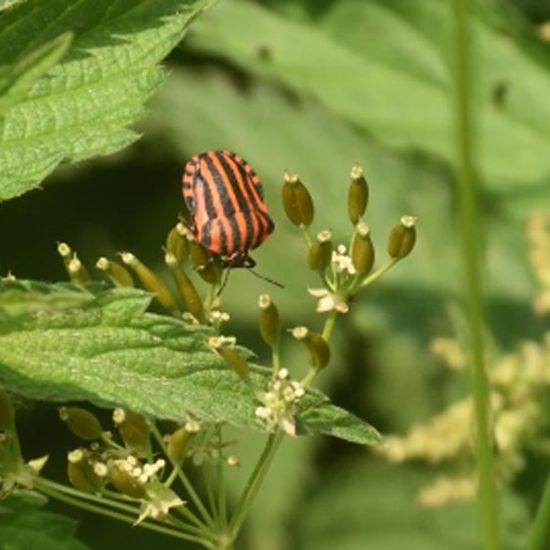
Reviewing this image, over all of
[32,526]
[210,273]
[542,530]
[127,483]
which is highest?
[210,273]

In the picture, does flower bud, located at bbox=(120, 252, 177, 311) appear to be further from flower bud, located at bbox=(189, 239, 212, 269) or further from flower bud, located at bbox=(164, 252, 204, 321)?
flower bud, located at bbox=(189, 239, 212, 269)

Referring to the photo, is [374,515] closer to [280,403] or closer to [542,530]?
[542,530]

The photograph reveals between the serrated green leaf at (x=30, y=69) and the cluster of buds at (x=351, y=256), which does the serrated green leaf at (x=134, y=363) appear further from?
the serrated green leaf at (x=30, y=69)

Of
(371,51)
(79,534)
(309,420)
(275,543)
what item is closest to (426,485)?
(275,543)

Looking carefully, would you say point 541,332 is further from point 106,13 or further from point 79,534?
point 106,13

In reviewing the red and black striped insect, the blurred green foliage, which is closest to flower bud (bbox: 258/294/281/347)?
the red and black striped insect

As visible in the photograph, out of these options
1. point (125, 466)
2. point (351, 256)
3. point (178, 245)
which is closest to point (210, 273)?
point (178, 245)

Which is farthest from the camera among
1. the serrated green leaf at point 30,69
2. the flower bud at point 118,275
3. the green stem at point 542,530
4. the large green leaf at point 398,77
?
the large green leaf at point 398,77

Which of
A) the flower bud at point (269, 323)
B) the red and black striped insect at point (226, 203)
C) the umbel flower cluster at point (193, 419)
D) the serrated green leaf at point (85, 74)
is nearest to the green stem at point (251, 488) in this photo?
the umbel flower cluster at point (193, 419)
